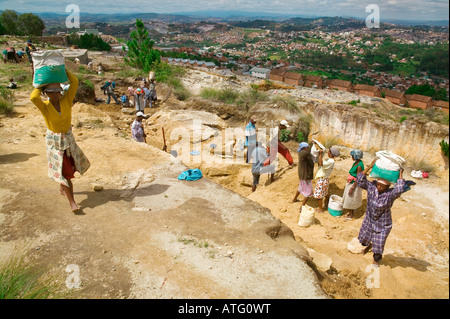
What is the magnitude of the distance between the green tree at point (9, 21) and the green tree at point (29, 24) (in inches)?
15.0

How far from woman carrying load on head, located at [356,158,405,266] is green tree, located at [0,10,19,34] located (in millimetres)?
41917

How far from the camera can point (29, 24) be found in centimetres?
3478

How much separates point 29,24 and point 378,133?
4047 cm

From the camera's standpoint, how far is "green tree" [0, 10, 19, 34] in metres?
33.1

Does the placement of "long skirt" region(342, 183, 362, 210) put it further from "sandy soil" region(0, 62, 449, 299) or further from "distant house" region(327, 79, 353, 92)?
"distant house" region(327, 79, 353, 92)


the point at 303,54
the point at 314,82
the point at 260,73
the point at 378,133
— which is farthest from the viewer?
the point at 303,54

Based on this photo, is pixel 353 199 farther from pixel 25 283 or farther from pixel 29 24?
pixel 29 24

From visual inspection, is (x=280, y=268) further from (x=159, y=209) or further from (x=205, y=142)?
(x=205, y=142)

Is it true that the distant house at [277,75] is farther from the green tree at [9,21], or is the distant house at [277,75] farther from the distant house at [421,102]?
the green tree at [9,21]

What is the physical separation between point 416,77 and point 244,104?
60.1 meters

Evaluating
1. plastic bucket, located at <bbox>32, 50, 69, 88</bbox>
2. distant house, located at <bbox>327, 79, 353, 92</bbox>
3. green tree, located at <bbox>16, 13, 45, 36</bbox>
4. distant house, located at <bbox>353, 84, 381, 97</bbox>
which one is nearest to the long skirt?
plastic bucket, located at <bbox>32, 50, 69, 88</bbox>

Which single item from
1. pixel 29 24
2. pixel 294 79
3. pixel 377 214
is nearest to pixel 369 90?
pixel 294 79

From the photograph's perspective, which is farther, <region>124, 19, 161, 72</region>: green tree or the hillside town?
the hillside town

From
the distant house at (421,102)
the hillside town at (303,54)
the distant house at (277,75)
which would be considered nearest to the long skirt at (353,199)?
the hillside town at (303,54)
